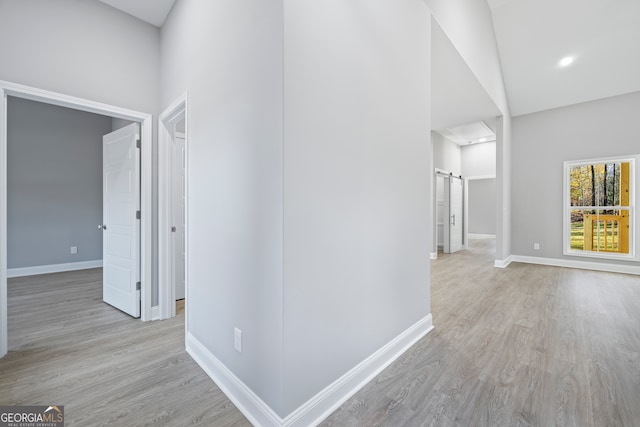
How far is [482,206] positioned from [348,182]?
1108cm

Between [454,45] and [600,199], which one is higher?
[454,45]

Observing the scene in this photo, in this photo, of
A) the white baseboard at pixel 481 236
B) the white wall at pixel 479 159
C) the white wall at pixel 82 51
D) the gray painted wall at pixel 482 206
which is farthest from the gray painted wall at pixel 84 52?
the gray painted wall at pixel 482 206

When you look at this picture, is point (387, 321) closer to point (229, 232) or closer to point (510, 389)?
point (510, 389)

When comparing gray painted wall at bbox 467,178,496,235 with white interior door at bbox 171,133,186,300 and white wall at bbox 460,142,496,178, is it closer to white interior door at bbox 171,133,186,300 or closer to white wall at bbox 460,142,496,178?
white wall at bbox 460,142,496,178

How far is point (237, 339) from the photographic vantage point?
5.13 ft

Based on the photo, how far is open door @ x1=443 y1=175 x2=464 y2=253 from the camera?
6.68 metres

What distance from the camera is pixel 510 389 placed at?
65.1 inches

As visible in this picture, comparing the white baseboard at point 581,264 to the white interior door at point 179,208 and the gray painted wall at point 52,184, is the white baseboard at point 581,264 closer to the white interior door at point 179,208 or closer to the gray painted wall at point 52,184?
the white interior door at point 179,208

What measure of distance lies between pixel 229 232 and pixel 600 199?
656cm

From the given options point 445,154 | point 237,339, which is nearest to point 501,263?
point 445,154

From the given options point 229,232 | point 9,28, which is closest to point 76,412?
point 229,232

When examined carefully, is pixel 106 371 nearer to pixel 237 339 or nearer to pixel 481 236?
pixel 237 339

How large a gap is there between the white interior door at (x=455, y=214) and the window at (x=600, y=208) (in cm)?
212

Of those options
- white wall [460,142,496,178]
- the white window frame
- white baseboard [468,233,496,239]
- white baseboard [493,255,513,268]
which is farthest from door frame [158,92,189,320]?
white baseboard [468,233,496,239]
